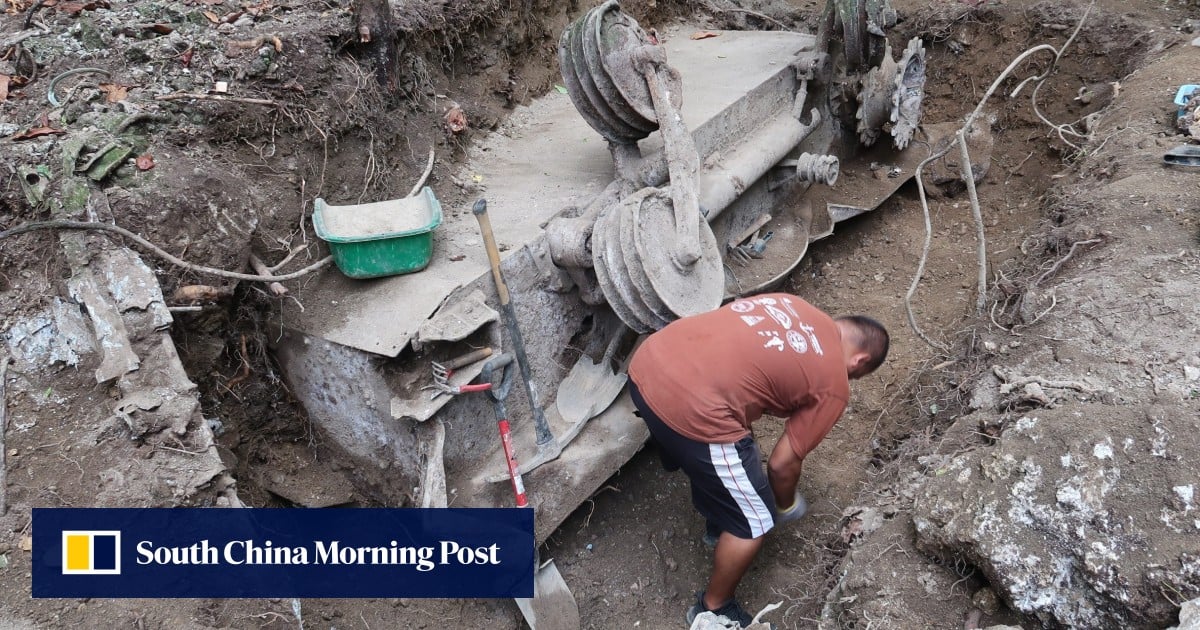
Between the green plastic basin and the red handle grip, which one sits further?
the green plastic basin

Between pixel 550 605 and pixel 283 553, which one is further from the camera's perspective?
pixel 550 605

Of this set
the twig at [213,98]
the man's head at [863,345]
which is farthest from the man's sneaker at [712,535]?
the twig at [213,98]

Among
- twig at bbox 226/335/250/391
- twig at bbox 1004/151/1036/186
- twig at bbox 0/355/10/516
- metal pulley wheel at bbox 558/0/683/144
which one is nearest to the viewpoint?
twig at bbox 0/355/10/516

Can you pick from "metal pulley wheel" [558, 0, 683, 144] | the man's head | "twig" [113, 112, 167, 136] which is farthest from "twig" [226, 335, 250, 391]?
the man's head

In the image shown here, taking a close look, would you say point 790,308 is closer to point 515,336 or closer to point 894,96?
point 515,336

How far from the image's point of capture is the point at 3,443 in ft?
9.39

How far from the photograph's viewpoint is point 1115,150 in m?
4.86

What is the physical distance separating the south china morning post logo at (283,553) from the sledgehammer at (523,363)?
1.05 ft

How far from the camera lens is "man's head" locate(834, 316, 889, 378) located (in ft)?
9.66

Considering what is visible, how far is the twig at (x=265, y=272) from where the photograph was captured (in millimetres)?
3502

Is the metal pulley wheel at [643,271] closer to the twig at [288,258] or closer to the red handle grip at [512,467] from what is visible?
the red handle grip at [512,467]

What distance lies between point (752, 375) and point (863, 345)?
51 cm

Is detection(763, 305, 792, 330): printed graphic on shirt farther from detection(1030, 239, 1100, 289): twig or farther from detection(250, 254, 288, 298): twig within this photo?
detection(250, 254, 288, 298): twig

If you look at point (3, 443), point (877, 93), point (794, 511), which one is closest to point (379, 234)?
point (3, 443)
